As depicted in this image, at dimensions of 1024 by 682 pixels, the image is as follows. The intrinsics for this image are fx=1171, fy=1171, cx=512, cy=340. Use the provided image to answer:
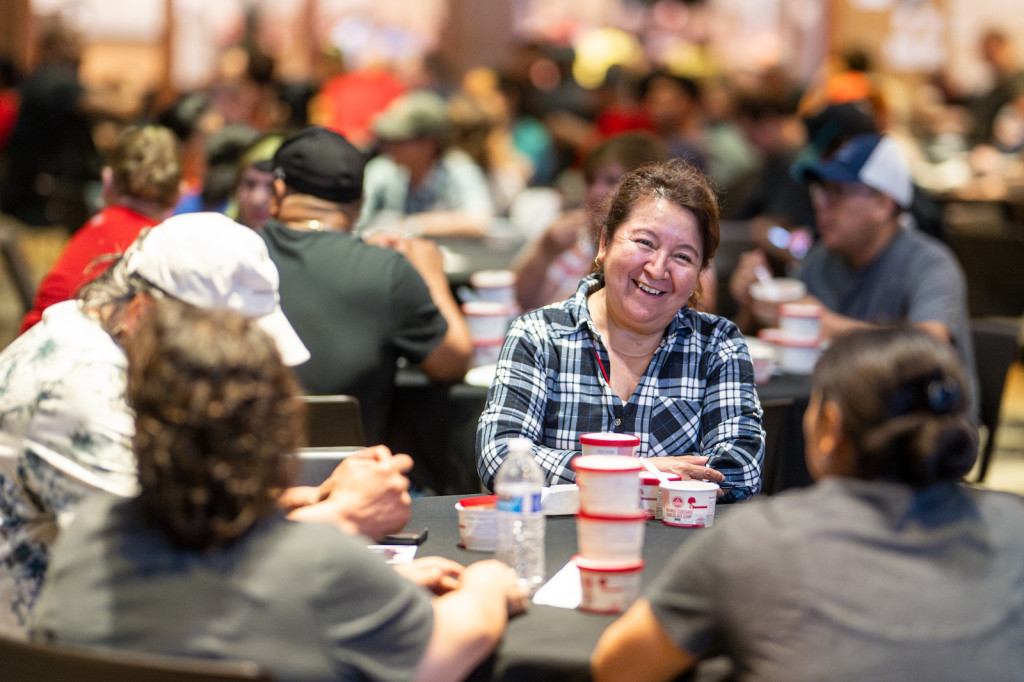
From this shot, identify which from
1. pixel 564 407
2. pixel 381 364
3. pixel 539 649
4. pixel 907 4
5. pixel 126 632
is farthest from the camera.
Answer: pixel 907 4

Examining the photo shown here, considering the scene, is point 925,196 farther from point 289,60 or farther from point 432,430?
point 289,60

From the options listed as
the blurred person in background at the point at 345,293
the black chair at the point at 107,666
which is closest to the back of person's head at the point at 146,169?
the blurred person in background at the point at 345,293

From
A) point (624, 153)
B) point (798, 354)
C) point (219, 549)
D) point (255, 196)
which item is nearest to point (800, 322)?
point (798, 354)

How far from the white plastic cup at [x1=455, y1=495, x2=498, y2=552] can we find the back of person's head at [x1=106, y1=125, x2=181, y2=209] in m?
2.18

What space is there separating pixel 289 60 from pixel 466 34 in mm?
2141

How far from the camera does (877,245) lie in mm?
4020

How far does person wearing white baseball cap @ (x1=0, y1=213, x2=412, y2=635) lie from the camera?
183cm

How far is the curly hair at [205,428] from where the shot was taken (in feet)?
4.63

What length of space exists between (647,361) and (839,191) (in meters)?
1.72

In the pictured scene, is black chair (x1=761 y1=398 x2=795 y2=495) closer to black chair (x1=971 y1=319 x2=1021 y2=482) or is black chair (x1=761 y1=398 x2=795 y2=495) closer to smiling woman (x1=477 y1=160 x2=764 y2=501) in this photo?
smiling woman (x1=477 y1=160 x2=764 y2=501)

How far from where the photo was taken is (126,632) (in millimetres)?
1425

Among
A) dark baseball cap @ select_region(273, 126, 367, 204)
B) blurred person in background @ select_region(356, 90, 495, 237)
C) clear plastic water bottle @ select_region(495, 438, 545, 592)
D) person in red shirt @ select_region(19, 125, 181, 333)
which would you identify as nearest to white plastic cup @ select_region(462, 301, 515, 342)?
dark baseball cap @ select_region(273, 126, 367, 204)

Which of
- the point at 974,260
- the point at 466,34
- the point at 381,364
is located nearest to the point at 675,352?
the point at 381,364

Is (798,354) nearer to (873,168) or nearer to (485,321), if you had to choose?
(873,168)
